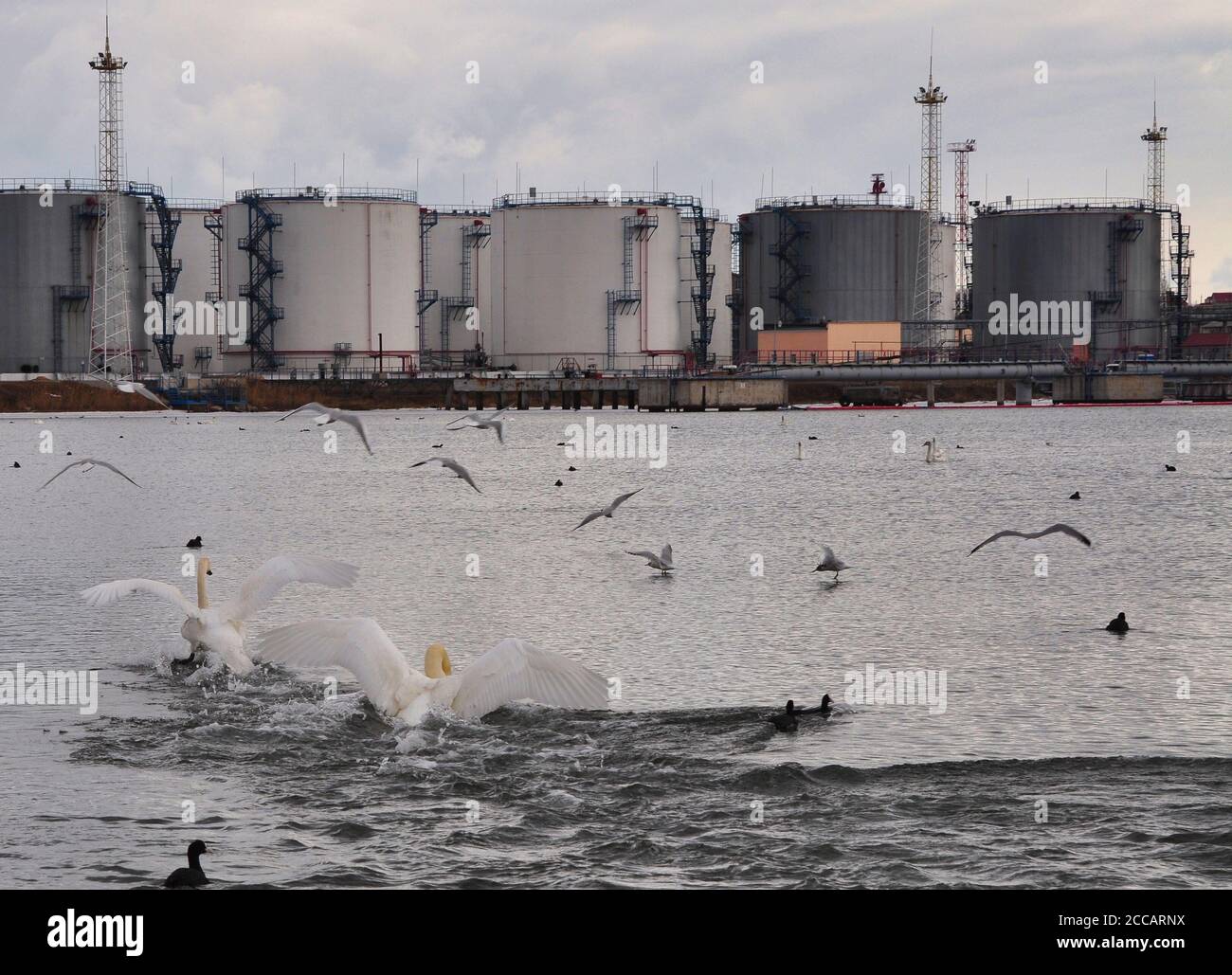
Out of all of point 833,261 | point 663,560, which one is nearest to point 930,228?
point 833,261

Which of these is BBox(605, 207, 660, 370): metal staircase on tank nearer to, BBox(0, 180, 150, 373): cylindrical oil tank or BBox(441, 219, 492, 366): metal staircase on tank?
BBox(441, 219, 492, 366): metal staircase on tank

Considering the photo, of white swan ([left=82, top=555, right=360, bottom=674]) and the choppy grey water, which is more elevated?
white swan ([left=82, top=555, right=360, bottom=674])

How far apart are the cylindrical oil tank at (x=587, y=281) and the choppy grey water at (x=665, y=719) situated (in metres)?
83.5

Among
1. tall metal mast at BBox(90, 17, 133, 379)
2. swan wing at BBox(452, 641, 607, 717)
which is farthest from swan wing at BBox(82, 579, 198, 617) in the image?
tall metal mast at BBox(90, 17, 133, 379)

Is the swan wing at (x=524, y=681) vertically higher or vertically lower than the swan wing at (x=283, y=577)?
lower

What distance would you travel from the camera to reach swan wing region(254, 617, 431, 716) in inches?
547

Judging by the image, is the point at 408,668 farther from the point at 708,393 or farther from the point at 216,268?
the point at 216,268

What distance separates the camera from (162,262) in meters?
123

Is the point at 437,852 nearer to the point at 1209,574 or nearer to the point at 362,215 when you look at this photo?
the point at 1209,574

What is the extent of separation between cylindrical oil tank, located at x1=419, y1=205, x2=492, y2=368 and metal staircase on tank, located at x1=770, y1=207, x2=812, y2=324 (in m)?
24.2

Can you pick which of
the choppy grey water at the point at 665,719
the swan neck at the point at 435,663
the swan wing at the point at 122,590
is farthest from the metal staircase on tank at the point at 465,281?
the swan neck at the point at 435,663

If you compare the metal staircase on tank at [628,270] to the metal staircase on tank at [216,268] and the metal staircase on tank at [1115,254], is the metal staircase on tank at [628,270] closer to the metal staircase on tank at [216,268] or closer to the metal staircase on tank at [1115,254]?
the metal staircase on tank at [216,268]

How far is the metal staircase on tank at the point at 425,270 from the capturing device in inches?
5098

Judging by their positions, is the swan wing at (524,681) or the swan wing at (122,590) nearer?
the swan wing at (524,681)
